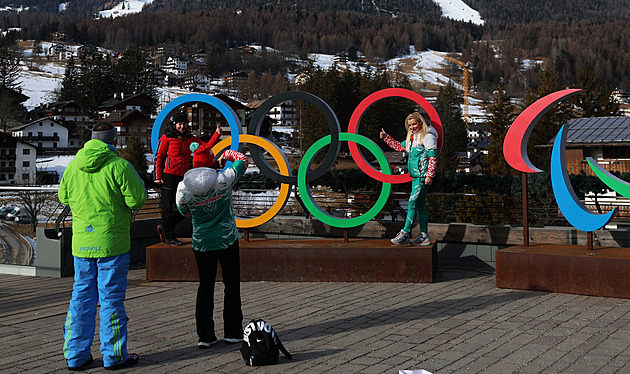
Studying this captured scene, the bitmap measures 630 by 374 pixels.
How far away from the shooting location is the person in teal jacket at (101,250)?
5422 millimetres

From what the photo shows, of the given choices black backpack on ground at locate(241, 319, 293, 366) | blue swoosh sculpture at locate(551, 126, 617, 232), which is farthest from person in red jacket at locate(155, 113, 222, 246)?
blue swoosh sculpture at locate(551, 126, 617, 232)

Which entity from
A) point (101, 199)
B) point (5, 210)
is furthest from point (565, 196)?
point (5, 210)

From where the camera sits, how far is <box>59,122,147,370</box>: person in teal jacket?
17.8 feet

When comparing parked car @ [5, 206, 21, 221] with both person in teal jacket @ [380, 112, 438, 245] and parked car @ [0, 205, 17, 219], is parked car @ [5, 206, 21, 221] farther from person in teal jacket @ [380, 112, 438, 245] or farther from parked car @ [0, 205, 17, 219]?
person in teal jacket @ [380, 112, 438, 245]

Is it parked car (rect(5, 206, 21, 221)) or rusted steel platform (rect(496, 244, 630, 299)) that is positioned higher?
parked car (rect(5, 206, 21, 221))

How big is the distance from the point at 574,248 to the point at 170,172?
5.68 metres

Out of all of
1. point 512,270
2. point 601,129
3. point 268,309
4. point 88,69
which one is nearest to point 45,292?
point 268,309

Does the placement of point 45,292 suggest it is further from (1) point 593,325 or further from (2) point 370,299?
(1) point 593,325

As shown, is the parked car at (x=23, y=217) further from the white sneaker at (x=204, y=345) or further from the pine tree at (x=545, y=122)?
the pine tree at (x=545, y=122)

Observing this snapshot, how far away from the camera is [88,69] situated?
12075cm

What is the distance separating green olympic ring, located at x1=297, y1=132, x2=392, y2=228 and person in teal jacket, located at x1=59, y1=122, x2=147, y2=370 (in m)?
4.70

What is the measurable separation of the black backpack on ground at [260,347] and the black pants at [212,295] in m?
0.65

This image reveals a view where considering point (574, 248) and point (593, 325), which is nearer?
point (593, 325)

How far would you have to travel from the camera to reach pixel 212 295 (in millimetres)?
6207
